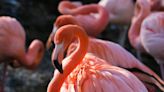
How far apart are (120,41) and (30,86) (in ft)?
6.88

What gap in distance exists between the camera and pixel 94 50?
4.45 metres

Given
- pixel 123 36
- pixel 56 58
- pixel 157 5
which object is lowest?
pixel 123 36

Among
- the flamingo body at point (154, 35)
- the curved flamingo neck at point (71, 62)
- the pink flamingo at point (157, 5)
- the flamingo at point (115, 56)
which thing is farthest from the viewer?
the pink flamingo at point (157, 5)

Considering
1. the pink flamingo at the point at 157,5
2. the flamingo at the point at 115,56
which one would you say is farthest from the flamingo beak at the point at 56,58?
the pink flamingo at the point at 157,5

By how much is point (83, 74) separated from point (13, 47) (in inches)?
81.2

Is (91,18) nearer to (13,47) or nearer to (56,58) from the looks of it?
Answer: (13,47)

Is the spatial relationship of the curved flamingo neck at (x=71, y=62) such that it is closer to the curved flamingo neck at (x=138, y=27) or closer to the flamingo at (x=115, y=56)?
the flamingo at (x=115, y=56)

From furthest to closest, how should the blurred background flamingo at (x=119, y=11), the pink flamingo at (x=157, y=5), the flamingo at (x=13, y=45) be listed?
the blurred background flamingo at (x=119, y=11), the pink flamingo at (x=157, y=5), the flamingo at (x=13, y=45)

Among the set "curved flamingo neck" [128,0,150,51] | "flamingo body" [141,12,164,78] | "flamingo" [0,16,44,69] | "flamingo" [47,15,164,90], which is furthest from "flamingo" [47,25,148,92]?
"curved flamingo neck" [128,0,150,51]

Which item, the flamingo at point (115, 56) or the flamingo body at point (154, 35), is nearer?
the flamingo at point (115, 56)

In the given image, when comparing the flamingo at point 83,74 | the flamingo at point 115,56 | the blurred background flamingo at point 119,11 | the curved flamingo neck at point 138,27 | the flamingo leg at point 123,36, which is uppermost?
the flamingo at point 83,74

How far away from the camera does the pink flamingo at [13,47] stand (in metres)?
5.18

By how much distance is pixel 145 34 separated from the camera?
16.9 feet

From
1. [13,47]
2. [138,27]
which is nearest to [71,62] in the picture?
[13,47]
